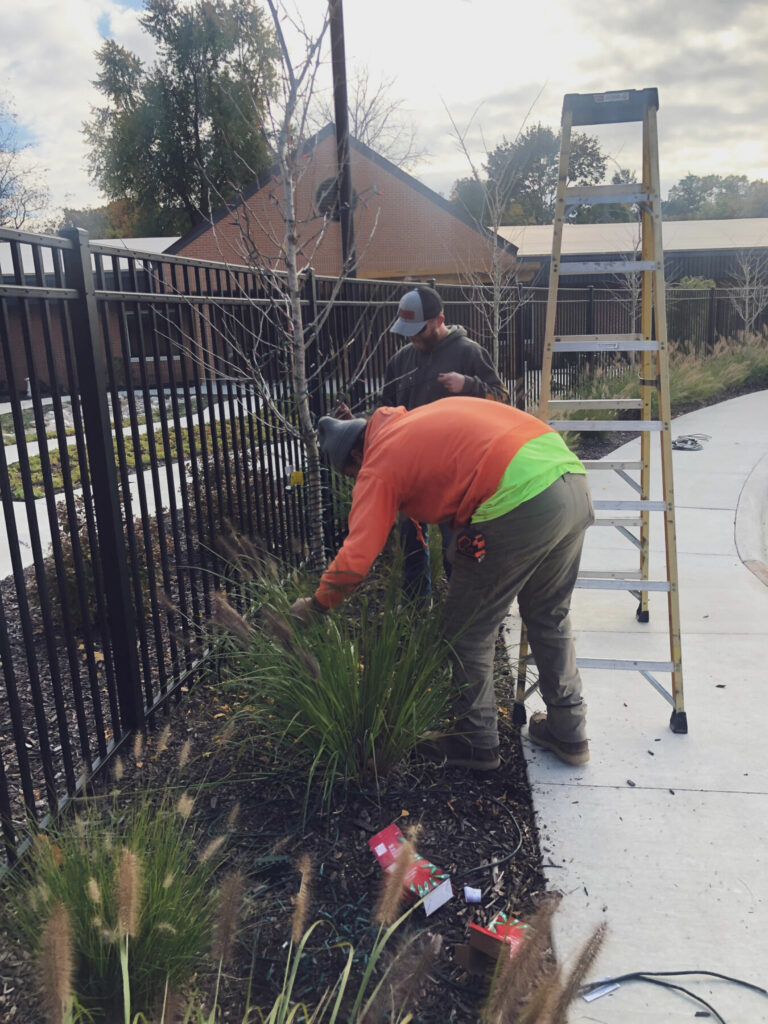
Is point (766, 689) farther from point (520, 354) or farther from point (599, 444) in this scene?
point (520, 354)

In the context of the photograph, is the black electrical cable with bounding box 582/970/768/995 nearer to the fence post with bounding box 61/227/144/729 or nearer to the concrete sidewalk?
the concrete sidewalk

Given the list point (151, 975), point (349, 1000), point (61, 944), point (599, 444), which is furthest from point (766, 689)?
point (599, 444)

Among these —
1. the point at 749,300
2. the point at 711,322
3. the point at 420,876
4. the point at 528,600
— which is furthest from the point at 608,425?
the point at 749,300

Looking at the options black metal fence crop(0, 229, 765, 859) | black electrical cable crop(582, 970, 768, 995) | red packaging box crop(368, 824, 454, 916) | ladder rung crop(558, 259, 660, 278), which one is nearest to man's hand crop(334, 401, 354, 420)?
black metal fence crop(0, 229, 765, 859)

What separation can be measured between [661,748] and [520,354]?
9.52 metres

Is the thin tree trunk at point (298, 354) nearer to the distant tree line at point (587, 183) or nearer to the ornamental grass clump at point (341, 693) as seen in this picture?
the ornamental grass clump at point (341, 693)

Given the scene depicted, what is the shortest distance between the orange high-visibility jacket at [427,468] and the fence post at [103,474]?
96 centimetres

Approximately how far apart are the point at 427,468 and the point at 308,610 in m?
0.67

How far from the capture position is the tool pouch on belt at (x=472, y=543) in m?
3.21

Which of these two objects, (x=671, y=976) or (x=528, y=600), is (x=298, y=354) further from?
(x=671, y=976)

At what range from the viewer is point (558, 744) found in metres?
3.66

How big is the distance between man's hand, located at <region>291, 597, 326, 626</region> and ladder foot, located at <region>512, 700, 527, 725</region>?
1.30 m

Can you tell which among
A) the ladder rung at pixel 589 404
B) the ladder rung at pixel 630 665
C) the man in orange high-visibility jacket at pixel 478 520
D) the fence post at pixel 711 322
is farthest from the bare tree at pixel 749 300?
the man in orange high-visibility jacket at pixel 478 520

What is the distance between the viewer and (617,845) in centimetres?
312
